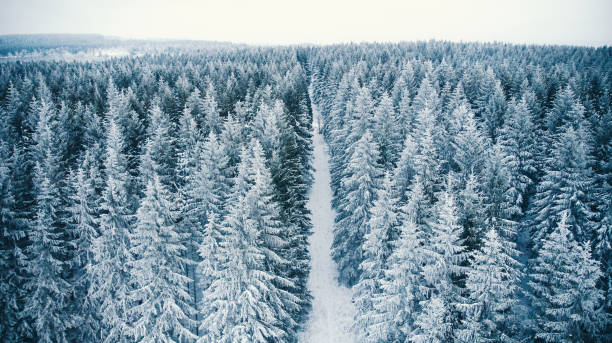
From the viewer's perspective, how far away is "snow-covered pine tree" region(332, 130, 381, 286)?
2716 cm

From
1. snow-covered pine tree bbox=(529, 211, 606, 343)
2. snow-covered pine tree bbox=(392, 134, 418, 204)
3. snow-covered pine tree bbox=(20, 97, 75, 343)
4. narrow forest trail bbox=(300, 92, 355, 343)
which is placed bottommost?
narrow forest trail bbox=(300, 92, 355, 343)


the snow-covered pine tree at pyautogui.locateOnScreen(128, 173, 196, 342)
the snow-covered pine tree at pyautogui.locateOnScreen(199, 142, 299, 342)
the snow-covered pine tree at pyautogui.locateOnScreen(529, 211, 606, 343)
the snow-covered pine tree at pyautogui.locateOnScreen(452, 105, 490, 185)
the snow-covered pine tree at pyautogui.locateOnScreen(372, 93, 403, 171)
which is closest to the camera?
the snow-covered pine tree at pyautogui.locateOnScreen(529, 211, 606, 343)

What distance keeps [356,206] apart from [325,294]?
9.15m

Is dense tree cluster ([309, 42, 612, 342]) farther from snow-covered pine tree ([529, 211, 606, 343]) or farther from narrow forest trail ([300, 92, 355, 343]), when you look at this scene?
narrow forest trail ([300, 92, 355, 343])

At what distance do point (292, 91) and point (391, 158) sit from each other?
18597mm

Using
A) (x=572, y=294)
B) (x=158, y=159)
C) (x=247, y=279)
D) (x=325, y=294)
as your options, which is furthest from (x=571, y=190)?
(x=158, y=159)

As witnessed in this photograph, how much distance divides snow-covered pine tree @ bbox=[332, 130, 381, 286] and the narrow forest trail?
182cm

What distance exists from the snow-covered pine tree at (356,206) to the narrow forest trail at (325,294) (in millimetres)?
1816

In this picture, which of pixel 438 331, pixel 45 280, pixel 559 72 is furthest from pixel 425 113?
pixel 559 72

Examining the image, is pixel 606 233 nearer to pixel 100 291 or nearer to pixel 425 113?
pixel 425 113

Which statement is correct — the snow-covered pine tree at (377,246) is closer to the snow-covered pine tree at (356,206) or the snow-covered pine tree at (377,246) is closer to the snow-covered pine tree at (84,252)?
the snow-covered pine tree at (356,206)

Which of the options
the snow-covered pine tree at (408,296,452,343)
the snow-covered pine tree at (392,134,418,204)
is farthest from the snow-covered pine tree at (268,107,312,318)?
the snow-covered pine tree at (408,296,452,343)

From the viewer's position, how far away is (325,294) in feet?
104

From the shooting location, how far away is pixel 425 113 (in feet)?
96.5
